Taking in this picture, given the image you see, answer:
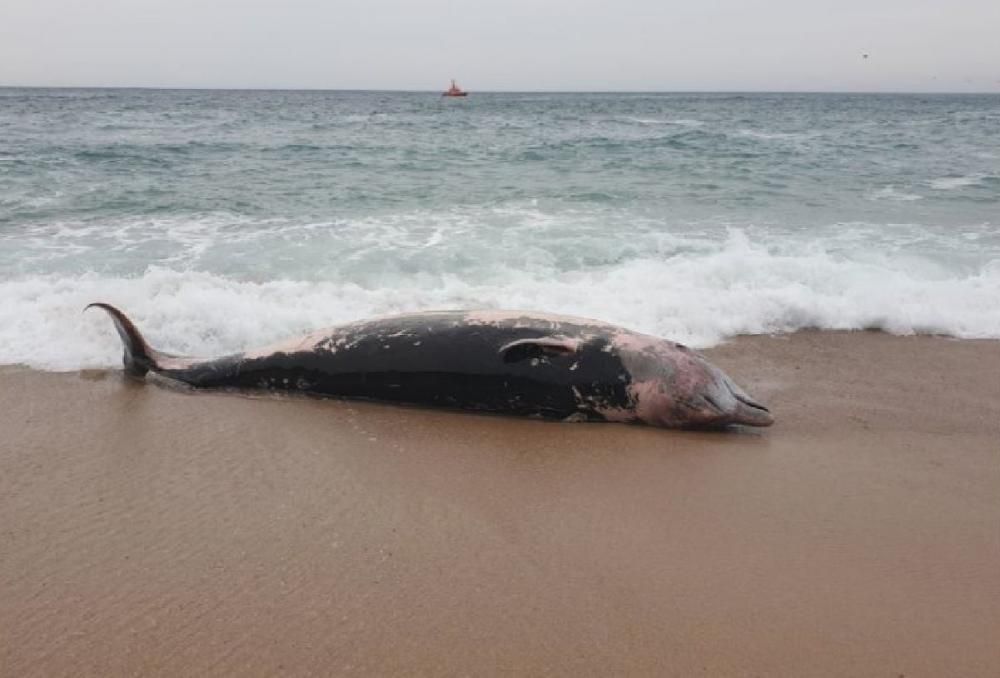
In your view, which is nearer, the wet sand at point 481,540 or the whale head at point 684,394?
the wet sand at point 481,540

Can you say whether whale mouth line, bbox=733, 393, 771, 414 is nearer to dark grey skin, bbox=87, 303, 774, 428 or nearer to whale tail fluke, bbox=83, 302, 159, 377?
dark grey skin, bbox=87, 303, 774, 428

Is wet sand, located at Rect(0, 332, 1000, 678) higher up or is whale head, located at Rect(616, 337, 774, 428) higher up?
whale head, located at Rect(616, 337, 774, 428)

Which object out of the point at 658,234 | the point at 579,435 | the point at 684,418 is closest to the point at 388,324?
the point at 579,435

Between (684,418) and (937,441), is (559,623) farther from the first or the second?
(937,441)

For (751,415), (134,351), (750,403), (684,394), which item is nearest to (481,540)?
Result: (684,394)

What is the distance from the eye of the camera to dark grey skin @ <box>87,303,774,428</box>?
540cm

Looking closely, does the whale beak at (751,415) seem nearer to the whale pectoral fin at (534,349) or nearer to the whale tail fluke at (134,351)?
the whale pectoral fin at (534,349)

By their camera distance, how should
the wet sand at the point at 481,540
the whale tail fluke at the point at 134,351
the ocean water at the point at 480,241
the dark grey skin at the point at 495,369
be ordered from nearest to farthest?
the wet sand at the point at 481,540
the dark grey skin at the point at 495,369
the whale tail fluke at the point at 134,351
the ocean water at the point at 480,241

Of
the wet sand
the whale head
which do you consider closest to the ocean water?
the whale head

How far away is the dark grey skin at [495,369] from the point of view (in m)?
5.40

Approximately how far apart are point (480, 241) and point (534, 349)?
562cm

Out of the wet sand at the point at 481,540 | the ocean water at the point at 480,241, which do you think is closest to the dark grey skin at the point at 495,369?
the wet sand at the point at 481,540

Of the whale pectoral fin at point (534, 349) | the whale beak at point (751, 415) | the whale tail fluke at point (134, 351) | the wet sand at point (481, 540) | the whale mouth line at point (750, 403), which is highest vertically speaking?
the whale pectoral fin at point (534, 349)

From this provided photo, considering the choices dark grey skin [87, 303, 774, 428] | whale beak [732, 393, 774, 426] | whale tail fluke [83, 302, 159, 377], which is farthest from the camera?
whale tail fluke [83, 302, 159, 377]
